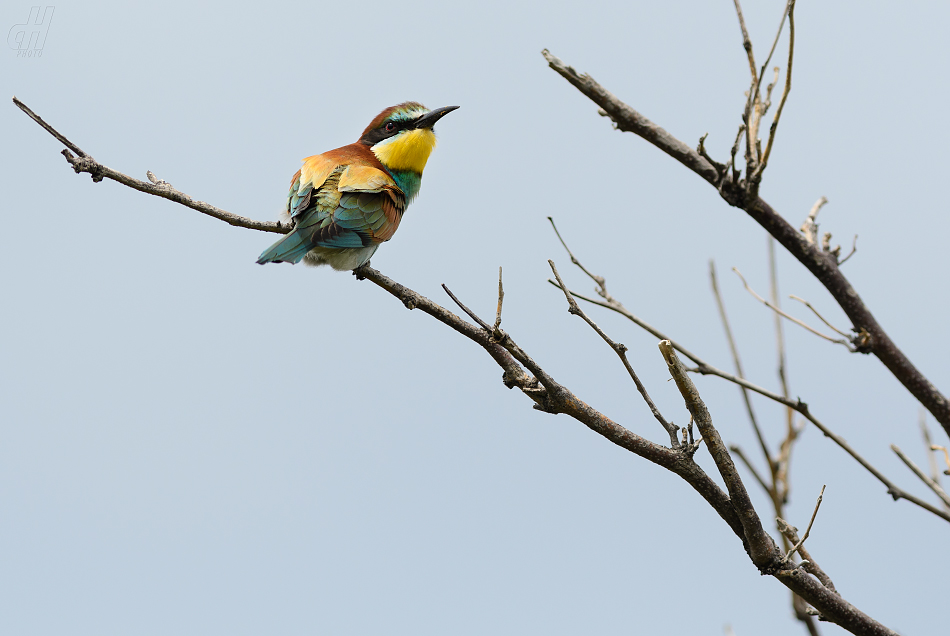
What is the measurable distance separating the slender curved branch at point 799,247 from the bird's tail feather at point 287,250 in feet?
4.87

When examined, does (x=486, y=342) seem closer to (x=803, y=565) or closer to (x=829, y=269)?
(x=829, y=269)

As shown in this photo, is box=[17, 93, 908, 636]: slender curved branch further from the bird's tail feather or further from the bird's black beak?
the bird's black beak

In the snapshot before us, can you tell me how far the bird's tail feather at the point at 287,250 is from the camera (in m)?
2.72

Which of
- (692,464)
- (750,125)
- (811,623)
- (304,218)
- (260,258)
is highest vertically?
(304,218)

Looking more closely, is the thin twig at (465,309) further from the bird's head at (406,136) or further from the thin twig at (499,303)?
the bird's head at (406,136)

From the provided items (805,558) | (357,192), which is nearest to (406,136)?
(357,192)

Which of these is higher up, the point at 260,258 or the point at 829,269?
the point at 260,258

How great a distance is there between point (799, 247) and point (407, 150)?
8.17 ft

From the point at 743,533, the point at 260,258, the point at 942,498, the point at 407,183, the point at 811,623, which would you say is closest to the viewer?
the point at 942,498

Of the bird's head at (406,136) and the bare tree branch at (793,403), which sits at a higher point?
the bird's head at (406,136)

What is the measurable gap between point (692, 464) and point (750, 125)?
0.82 meters

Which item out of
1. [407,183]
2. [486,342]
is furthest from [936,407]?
[407,183]

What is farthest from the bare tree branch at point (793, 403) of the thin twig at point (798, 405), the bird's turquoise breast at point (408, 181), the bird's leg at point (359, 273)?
the bird's turquoise breast at point (408, 181)

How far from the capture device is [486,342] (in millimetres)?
1896
